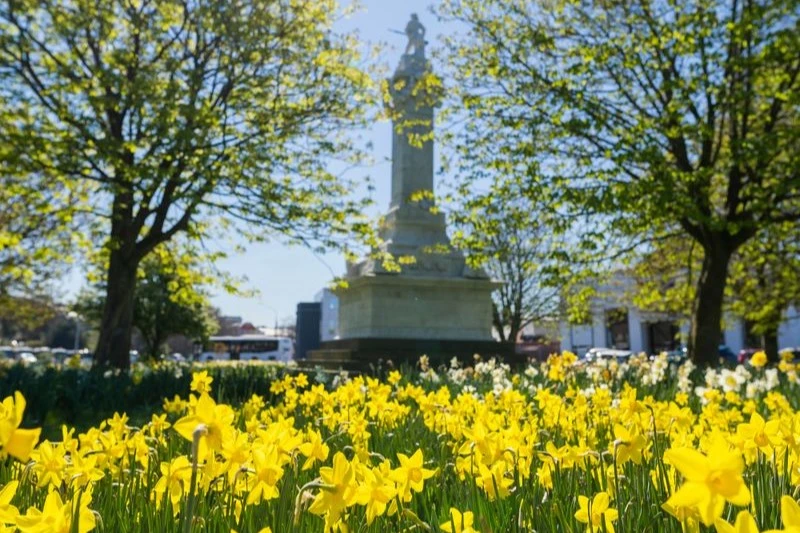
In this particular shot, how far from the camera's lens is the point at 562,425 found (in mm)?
3521

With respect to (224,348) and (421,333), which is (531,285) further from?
(224,348)

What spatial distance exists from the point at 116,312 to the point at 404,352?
558cm

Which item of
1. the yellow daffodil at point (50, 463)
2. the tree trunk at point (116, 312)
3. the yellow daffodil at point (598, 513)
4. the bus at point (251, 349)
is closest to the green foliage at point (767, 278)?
the tree trunk at point (116, 312)

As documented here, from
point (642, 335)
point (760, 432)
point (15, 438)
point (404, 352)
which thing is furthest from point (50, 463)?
point (642, 335)

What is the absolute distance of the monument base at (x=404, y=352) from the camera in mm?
12227

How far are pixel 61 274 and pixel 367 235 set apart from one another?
16.9 meters

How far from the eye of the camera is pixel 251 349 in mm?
58500

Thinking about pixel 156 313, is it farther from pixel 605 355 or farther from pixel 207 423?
pixel 207 423

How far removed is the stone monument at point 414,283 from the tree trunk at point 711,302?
12.0 feet

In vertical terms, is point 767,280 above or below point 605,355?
above

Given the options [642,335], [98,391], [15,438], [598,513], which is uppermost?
[642,335]

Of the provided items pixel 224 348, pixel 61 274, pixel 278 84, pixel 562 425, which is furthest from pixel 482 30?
pixel 224 348

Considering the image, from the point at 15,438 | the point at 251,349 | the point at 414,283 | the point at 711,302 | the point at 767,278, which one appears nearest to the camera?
the point at 15,438

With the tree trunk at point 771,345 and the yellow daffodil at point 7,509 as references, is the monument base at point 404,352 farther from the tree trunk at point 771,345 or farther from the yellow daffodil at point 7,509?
the tree trunk at point 771,345
